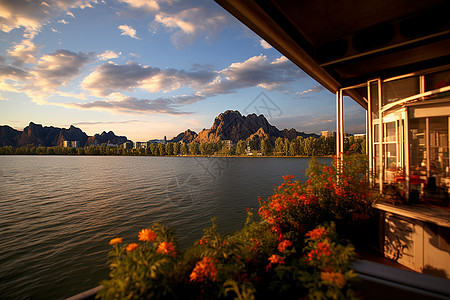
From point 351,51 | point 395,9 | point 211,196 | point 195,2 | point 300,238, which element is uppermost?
point 195,2

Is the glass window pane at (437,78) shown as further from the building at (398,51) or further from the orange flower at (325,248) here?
the orange flower at (325,248)

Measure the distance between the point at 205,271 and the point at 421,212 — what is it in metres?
3.70

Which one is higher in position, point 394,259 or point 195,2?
point 195,2

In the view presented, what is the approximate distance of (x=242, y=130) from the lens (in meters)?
134

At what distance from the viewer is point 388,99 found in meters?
7.88

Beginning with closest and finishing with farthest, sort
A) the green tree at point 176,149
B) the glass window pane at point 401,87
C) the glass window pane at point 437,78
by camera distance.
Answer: the glass window pane at point 437,78, the glass window pane at point 401,87, the green tree at point 176,149

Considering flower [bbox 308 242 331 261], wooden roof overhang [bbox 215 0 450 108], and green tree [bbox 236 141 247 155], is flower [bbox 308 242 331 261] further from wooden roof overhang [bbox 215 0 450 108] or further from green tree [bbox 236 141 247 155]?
green tree [bbox 236 141 247 155]

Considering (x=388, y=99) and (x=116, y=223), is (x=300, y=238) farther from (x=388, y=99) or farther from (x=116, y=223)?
(x=116, y=223)

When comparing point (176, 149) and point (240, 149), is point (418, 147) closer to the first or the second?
point (240, 149)

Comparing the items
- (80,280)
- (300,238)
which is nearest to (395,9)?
(300,238)

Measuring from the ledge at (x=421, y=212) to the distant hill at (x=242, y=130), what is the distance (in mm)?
100467

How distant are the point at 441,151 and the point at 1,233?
15.8 m

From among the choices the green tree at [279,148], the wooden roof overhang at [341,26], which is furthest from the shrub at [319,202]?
the green tree at [279,148]

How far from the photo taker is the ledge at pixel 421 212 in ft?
9.77
